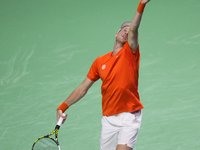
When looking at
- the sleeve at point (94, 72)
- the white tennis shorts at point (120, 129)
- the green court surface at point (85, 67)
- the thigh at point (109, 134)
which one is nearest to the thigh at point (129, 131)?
the white tennis shorts at point (120, 129)

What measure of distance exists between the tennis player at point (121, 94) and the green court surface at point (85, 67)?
1.84 m

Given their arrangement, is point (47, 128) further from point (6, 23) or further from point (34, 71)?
point (6, 23)

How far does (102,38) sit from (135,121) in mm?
3921

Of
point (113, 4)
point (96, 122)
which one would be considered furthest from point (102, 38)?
point (96, 122)

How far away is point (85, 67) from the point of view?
706 cm

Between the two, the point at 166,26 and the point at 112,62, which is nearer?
the point at 112,62

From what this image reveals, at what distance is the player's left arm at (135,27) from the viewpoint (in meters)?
3.28

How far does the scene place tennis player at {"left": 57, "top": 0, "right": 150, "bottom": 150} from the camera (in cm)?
363

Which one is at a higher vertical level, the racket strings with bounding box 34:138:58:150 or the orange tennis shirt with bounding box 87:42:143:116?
the orange tennis shirt with bounding box 87:42:143:116

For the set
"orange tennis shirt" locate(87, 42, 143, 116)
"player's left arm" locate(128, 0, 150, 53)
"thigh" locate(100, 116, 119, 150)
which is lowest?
"thigh" locate(100, 116, 119, 150)

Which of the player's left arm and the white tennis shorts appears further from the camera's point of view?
the white tennis shorts

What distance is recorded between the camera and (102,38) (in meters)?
7.40

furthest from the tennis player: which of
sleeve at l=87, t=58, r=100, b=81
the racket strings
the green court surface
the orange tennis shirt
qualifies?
the green court surface

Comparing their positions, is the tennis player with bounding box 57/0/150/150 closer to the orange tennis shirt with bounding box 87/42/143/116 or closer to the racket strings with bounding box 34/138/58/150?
the orange tennis shirt with bounding box 87/42/143/116
